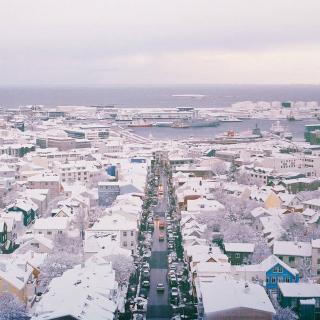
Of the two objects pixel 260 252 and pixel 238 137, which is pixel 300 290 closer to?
pixel 260 252

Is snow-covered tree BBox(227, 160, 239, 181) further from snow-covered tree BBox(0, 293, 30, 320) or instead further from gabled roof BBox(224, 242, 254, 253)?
snow-covered tree BBox(0, 293, 30, 320)

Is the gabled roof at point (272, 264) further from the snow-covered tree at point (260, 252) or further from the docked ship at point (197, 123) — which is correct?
the docked ship at point (197, 123)

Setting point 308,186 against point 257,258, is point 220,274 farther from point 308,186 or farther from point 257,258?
point 308,186

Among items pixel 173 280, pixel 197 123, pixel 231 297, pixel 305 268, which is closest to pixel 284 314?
pixel 231 297

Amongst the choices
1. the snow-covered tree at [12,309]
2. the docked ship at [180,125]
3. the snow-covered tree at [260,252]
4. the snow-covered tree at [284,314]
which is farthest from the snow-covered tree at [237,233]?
the docked ship at [180,125]

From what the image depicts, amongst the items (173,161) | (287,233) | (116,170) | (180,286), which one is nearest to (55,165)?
(116,170)

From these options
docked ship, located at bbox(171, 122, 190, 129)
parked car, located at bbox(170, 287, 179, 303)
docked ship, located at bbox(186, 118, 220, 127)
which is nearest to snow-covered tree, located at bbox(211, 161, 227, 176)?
parked car, located at bbox(170, 287, 179, 303)
